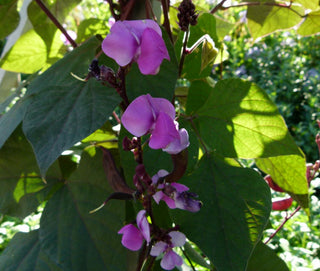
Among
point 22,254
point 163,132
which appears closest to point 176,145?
point 163,132

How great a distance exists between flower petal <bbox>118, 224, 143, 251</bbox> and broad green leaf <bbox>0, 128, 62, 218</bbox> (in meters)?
0.20

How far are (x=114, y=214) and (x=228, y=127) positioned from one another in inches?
7.3

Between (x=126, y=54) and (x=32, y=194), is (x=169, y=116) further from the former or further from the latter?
(x=32, y=194)

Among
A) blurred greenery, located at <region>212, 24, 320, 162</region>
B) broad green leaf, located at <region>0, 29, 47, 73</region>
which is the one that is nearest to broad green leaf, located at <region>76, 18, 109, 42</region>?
broad green leaf, located at <region>0, 29, 47, 73</region>

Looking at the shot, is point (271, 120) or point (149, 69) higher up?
point (149, 69)

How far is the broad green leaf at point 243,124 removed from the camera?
0.46 metres

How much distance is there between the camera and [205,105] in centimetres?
49

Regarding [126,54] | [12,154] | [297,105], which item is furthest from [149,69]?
[297,105]

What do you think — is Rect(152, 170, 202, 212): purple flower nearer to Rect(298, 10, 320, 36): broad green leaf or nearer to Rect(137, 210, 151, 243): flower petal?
Rect(137, 210, 151, 243): flower petal

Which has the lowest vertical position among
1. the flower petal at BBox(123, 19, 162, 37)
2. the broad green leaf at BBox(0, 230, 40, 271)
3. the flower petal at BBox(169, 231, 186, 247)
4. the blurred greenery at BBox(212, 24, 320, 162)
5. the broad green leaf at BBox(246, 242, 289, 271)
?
the blurred greenery at BBox(212, 24, 320, 162)

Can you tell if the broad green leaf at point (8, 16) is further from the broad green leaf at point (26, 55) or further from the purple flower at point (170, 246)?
the purple flower at point (170, 246)

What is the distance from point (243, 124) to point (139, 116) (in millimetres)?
187

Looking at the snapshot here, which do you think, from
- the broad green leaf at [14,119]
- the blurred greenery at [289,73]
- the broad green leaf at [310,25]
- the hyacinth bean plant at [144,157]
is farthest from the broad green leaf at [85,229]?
the blurred greenery at [289,73]

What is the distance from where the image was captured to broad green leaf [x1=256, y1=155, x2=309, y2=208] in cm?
53
